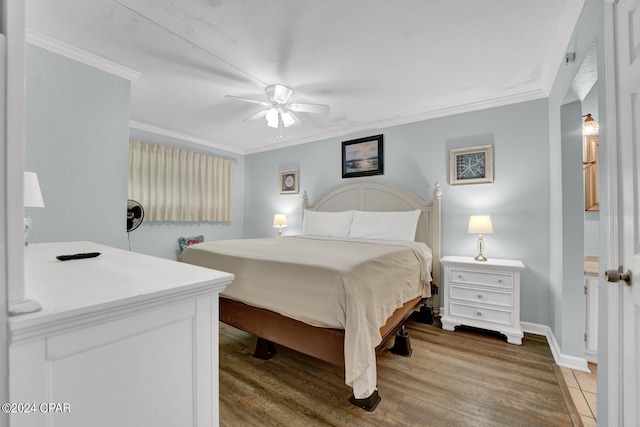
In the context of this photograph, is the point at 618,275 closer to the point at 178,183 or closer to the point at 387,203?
the point at 387,203

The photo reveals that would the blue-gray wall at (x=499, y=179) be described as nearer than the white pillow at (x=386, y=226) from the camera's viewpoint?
Yes

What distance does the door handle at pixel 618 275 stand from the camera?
1049 millimetres

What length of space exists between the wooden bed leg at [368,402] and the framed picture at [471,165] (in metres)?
A: 2.41

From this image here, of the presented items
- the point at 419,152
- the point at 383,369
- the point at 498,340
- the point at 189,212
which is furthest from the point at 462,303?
the point at 189,212

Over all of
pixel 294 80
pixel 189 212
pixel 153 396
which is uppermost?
pixel 294 80

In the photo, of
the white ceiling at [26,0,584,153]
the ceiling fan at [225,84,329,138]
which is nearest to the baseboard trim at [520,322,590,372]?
the white ceiling at [26,0,584,153]

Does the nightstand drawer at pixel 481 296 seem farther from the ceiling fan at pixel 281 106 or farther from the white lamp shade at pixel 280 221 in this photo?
the white lamp shade at pixel 280 221

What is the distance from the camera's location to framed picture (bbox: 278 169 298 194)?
4650 mm

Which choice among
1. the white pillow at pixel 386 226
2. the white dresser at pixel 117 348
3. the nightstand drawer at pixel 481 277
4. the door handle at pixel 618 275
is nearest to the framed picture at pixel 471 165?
the white pillow at pixel 386 226

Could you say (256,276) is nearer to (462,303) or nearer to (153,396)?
(153,396)

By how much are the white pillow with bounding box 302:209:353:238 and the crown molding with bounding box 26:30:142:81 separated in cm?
249

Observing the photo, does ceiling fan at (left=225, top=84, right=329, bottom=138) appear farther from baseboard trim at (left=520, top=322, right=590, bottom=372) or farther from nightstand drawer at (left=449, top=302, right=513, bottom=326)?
baseboard trim at (left=520, top=322, right=590, bottom=372)

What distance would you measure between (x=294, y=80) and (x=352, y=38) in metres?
0.76

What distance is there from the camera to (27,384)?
53 cm
